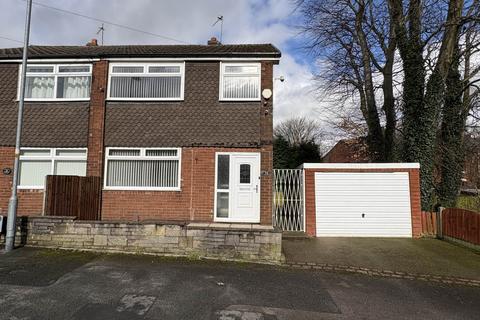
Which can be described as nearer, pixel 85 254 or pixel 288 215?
pixel 85 254

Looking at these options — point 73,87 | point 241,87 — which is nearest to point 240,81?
point 241,87

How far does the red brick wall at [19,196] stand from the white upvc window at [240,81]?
6325mm

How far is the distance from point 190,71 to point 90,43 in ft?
18.6

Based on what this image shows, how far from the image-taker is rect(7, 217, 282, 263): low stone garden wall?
7215mm

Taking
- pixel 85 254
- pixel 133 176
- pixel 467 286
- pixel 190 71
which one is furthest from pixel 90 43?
pixel 467 286

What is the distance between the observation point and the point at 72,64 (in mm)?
10797

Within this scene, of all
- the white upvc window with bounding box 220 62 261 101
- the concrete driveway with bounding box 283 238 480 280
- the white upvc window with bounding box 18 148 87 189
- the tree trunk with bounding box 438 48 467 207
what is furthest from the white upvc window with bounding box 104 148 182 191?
the tree trunk with bounding box 438 48 467 207

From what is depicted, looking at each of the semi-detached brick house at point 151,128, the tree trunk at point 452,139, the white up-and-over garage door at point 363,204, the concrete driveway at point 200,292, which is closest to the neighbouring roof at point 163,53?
the semi-detached brick house at point 151,128

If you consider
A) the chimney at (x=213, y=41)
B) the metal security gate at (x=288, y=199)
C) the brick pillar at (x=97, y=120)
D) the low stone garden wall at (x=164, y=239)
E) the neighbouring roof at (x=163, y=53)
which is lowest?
the low stone garden wall at (x=164, y=239)

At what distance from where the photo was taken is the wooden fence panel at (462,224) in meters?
9.14

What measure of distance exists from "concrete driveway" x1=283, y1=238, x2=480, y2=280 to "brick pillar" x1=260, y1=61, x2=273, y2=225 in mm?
1052

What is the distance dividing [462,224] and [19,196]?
12.9 m

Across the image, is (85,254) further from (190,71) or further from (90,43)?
(90,43)

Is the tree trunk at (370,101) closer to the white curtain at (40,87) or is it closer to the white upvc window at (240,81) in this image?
the white upvc window at (240,81)
